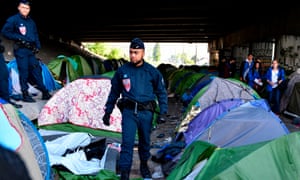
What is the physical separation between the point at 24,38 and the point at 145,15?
17729mm

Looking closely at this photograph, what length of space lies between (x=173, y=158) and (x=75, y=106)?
2452 mm

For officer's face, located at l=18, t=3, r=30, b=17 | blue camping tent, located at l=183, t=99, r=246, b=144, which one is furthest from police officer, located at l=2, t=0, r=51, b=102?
blue camping tent, located at l=183, t=99, r=246, b=144

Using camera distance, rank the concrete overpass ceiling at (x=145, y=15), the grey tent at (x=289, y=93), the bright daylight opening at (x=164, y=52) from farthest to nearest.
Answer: the bright daylight opening at (x=164, y=52)
the concrete overpass ceiling at (x=145, y=15)
the grey tent at (x=289, y=93)

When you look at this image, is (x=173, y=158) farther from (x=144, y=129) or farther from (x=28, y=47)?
(x=28, y=47)

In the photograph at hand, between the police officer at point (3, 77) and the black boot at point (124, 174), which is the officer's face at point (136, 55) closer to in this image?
the black boot at point (124, 174)

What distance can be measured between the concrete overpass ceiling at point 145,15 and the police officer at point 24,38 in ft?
41.7

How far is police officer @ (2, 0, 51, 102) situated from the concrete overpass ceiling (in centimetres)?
1272

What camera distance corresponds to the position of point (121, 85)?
449cm

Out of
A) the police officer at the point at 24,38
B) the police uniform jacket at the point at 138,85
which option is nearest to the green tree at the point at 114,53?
the police officer at the point at 24,38

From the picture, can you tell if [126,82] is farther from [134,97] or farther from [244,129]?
[244,129]

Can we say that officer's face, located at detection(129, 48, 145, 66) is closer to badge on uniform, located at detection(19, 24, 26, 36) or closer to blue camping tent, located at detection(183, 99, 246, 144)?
blue camping tent, located at detection(183, 99, 246, 144)

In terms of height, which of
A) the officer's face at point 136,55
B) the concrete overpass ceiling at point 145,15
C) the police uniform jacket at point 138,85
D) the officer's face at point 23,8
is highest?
the concrete overpass ceiling at point 145,15

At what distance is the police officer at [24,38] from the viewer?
20.5 feet

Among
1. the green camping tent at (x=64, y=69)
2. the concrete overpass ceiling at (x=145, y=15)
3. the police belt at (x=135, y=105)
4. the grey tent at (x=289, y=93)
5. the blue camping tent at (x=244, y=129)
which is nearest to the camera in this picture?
the police belt at (x=135, y=105)
